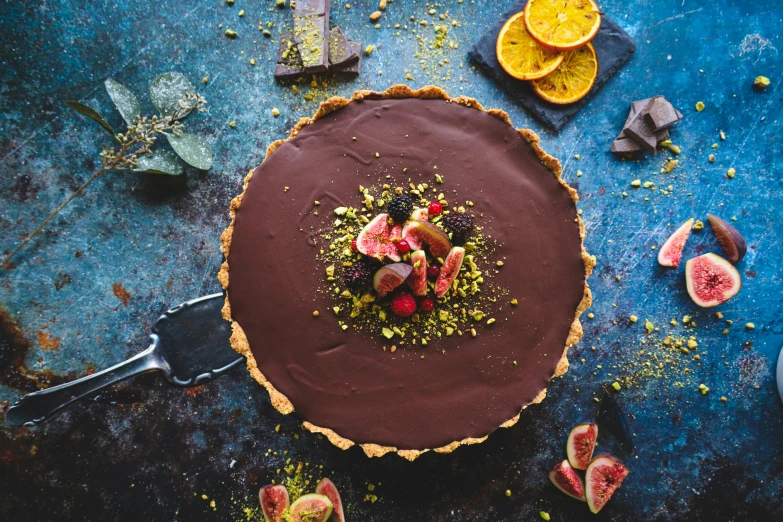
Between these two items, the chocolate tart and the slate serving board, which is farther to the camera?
the slate serving board

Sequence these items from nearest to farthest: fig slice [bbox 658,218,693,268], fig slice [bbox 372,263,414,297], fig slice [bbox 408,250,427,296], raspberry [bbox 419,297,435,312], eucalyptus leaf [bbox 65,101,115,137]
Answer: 1. fig slice [bbox 372,263,414,297]
2. fig slice [bbox 408,250,427,296]
3. raspberry [bbox 419,297,435,312]
4. eucalyptus leaf [bbox 65,101,115,137]
5. fig slice [bbox 658,218,693,268]

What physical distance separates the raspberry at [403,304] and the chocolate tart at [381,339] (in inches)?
9.7

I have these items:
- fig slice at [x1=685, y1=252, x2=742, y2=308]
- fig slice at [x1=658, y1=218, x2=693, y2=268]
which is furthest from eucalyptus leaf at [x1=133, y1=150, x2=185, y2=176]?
fig slice at [x1=685, y1=252, x2=742, y2=308]

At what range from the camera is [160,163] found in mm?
3564

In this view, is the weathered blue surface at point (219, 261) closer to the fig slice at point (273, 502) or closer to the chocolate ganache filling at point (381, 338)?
the fig slice at point (273, 502)

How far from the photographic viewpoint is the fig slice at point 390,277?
2.75 metres

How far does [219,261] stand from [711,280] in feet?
11.7

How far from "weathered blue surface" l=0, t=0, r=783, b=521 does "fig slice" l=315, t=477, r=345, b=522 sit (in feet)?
0.25

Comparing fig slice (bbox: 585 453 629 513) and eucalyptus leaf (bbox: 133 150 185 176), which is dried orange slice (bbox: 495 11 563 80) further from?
fig slice (bbox: 585 453 629 513)

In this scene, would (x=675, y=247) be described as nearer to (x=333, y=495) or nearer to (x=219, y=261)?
(x=333, y=495)

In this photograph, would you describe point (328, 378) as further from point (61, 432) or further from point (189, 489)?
point (61, 432)

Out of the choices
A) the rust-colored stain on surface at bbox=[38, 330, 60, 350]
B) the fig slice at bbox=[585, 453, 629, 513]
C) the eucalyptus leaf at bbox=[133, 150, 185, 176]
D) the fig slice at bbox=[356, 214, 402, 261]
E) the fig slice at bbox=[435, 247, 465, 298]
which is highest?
the eucalyptus leaf at bbox=[133, 150, 185, 176]

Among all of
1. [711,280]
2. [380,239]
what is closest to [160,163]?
[380,239]

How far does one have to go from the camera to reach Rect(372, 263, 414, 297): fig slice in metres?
2.75
